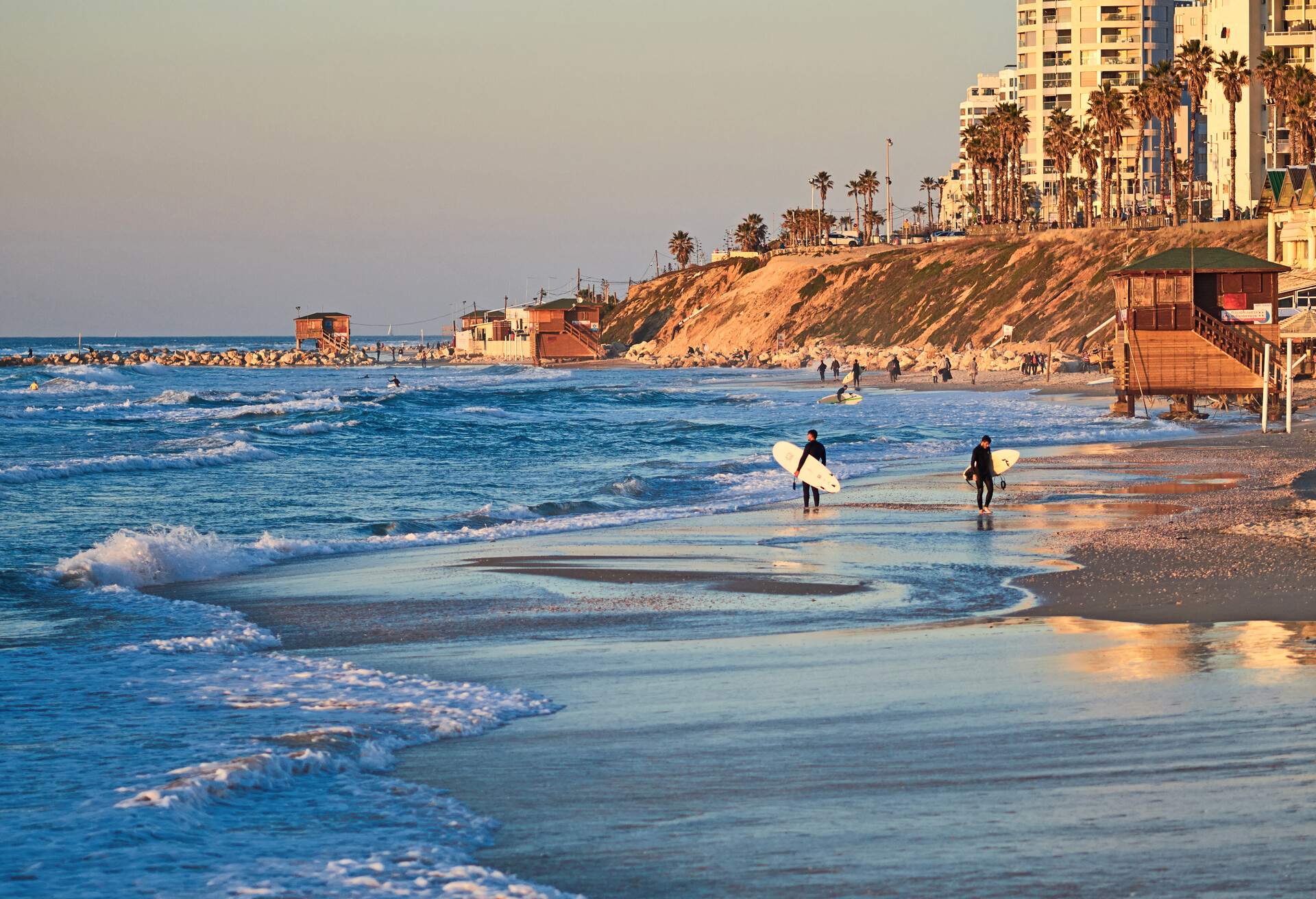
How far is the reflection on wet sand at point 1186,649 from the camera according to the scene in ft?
32.8

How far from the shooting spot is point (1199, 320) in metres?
40.9

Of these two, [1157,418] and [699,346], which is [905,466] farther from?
[699,346]

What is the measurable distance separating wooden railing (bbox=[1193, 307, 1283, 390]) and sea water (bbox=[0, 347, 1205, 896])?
343cm

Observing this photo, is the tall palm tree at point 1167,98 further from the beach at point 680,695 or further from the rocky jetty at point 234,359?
the rocky jetty at point 234,359

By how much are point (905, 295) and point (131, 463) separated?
96.2 metres

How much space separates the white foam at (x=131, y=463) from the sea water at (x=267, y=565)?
0.48 ft

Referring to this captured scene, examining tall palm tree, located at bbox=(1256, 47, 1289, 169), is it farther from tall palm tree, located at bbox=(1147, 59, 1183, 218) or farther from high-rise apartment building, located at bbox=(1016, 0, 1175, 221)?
high-rise apartment building, located at bbox=(1016, 0, 1175, 221)

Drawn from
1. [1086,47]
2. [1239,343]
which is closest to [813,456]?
[1239,343]

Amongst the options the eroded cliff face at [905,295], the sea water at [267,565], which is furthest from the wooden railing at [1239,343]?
the eroded cliff face at [905,295]

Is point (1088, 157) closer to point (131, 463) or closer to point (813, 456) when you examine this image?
point (131, 463)

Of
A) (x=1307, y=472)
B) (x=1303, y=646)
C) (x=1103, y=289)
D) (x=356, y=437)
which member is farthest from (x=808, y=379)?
(x=1303, y=646)

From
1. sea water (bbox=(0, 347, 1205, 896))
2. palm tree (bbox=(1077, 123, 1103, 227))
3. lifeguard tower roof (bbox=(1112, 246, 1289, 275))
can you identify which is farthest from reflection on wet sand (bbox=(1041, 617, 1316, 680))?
palm tree (bbox=(1077, 123, 1103, 227))

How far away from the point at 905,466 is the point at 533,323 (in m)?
115

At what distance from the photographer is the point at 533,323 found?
144 metres
